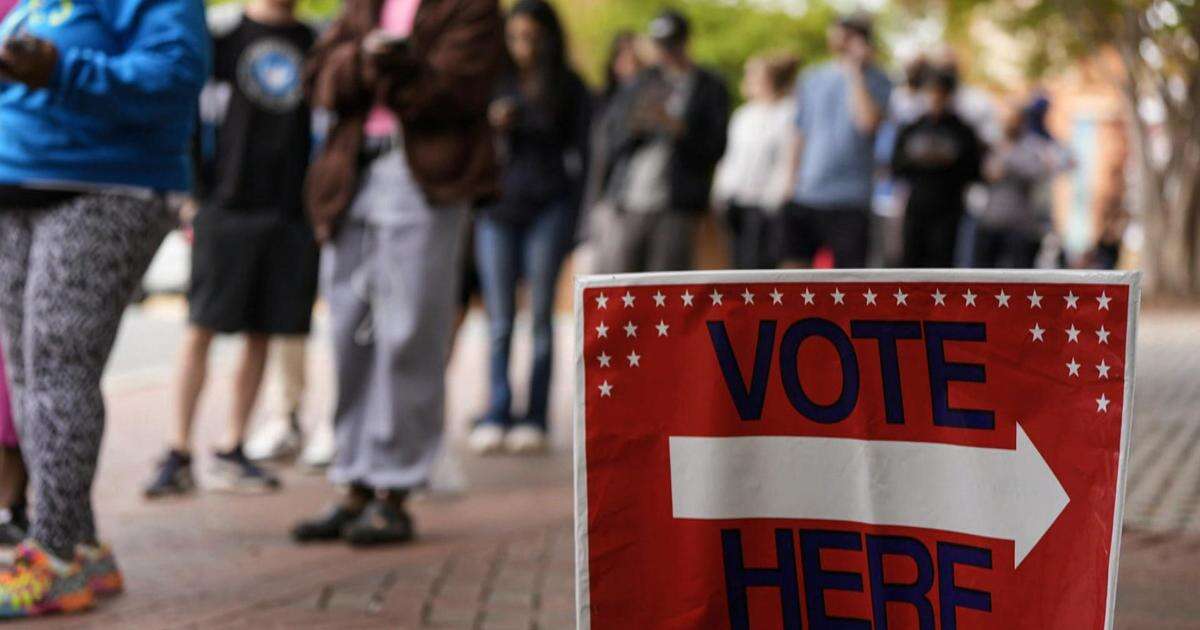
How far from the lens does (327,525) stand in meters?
5.39

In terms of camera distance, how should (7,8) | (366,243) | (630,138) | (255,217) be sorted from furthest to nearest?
(630,138), (255,217), (366,243), (7,8)

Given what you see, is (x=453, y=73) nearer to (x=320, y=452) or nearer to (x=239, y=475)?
(x=239, y=475)

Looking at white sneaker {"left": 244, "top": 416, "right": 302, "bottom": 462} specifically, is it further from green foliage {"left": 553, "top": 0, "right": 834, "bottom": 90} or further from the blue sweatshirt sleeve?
green foliage {"left": 553, "top": 0, "right": 834, "bottom": 90}

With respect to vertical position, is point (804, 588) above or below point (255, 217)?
below

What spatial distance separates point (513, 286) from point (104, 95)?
4.08 meters

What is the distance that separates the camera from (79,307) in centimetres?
422

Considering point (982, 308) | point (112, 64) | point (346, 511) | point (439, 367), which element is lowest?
point (346, 511)

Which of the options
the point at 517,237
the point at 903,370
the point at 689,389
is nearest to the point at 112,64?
the point at 689,389

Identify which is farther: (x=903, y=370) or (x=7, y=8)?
(x=7, y=8)

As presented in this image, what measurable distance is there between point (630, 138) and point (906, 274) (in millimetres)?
5293

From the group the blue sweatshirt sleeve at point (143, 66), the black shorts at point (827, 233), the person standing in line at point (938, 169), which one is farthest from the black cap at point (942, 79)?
the blue sweatshirt sleeve at point (143, 66)

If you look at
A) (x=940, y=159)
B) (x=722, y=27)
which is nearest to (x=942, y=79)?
(x=940, y=159)

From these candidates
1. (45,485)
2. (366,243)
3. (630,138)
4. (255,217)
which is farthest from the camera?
(630,138)

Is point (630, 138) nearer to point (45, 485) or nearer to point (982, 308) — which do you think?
point (45, 485)
